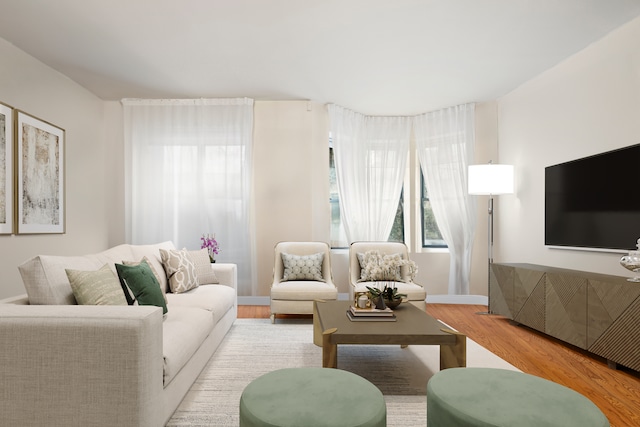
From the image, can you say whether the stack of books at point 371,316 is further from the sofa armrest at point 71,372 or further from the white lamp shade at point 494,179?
the white lamp shade at point 494,179

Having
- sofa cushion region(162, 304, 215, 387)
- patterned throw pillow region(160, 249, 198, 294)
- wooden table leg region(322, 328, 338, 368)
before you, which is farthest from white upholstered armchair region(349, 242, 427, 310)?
sofa cushion region(162, 304, 215, 387)

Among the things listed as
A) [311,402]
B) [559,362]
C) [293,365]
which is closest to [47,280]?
[311,402]

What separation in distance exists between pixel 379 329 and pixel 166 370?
4.17 ft

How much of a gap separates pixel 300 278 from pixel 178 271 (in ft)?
4.74

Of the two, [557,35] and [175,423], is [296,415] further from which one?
[557,35]

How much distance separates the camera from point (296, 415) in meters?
1.33

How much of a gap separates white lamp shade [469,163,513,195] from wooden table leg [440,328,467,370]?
2645mm

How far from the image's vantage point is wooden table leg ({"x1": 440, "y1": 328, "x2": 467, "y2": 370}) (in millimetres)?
2477

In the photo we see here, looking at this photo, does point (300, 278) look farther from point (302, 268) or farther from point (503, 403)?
point (503, 403)

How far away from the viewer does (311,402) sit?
1.42 meters

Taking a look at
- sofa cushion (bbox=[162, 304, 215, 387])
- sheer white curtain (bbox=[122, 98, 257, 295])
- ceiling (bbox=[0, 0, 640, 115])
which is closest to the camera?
sofa cushion (bbox=[162, 304, 215, 387])

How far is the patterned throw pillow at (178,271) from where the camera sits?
11.9 ft

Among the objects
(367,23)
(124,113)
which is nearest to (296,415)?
(367,23)

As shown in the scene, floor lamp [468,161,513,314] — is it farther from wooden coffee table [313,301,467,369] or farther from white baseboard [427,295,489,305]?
wooden coffee table [313,301,467,369]
